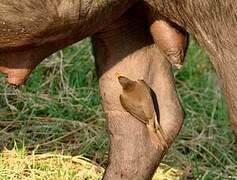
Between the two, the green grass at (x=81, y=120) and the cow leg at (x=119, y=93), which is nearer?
the cow leg at (x=119, y=93)

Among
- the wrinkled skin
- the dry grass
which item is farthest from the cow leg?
the dry grass

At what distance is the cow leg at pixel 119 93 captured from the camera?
2.44 meters

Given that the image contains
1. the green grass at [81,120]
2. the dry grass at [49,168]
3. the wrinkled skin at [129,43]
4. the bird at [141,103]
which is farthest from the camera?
the green grass at [81,120]

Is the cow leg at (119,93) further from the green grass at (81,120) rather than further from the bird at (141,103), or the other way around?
the green grass at (81,120)

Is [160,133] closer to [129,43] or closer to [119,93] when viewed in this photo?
[119,93]

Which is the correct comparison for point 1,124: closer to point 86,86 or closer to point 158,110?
point 86,86

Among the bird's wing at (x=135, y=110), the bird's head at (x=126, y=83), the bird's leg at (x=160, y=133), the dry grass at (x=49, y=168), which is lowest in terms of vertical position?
the dry grass at (x=49, y=168)

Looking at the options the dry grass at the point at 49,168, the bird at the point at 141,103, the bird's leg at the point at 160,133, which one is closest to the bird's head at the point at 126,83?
the bird at the point at 141,103

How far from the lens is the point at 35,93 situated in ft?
11.2

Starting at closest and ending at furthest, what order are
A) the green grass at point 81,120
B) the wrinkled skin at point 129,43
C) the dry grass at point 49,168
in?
1. the wrinkled skin at point 129,43
2. the dry grass at point 49,168
3. the green grass at point 81,120

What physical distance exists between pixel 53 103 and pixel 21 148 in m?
0.42

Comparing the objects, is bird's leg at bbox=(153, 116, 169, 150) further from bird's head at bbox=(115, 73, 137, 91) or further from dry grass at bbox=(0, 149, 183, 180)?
dry grass at bbox=(0, 149, 183, 180)

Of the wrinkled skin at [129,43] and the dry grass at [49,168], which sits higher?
the wrinkled skin at [129,43]

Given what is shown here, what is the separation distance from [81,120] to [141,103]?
97 cm
